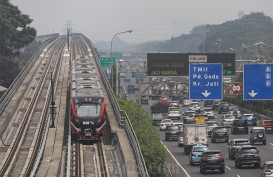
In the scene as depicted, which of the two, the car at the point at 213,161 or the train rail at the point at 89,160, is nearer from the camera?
the train rail at the point at 89,160

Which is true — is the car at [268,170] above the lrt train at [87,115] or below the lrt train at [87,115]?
below

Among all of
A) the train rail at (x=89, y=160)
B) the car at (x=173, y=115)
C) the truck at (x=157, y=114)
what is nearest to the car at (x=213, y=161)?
the train rail at (x=89, y=160)

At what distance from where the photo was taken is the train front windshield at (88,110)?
53500 millimetres

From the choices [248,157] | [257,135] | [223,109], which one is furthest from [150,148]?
[223,109]

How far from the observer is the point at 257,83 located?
5188 cm

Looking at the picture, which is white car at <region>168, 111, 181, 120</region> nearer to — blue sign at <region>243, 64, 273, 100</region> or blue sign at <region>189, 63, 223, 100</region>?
blue sign at <region>189, 63, 223, 100</region>

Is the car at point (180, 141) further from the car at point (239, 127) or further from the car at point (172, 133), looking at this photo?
the car at point (239, 127)

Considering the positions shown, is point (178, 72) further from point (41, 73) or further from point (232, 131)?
point (41, 73)

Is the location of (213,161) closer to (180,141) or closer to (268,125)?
(180,141)

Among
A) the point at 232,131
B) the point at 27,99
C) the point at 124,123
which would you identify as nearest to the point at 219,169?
the point at 124,123

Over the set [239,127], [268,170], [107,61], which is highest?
[107,61]

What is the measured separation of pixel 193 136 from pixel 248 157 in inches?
558

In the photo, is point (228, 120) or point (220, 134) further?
point (228, 120)

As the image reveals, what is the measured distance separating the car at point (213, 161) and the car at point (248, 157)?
7.41ft
